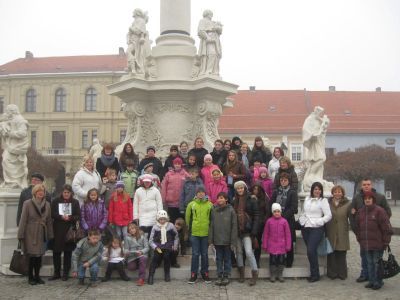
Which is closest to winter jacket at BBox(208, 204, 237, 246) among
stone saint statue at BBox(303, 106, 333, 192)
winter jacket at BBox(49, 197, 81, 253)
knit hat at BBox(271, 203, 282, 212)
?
knit hat at BBox(271, 203, 282, 212)

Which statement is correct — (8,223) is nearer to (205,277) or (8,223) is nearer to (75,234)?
(75,234)

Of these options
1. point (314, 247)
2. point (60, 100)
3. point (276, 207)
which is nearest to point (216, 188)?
point (276, 207)

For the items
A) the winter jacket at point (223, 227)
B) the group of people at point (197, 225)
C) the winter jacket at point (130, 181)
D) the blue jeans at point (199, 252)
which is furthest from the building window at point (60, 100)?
the winter jacket at point (223, 227)

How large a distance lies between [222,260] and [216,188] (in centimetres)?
130

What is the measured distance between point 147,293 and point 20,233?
2.18 meters

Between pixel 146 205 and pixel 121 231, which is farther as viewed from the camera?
pixel 121 231

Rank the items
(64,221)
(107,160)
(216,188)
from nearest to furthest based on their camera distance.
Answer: (64,221) < (216,188) < (107,160)

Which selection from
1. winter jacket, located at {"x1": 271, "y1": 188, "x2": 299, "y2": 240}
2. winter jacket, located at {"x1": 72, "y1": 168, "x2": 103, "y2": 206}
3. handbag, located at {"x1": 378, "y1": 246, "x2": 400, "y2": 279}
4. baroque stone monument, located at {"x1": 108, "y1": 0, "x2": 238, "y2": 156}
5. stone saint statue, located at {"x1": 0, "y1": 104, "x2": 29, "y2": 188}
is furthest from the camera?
baroque stone monument, located at {"x1": 108, "y1": 0, "x2": 238, "y2": 156}

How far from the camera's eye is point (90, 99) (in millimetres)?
58000

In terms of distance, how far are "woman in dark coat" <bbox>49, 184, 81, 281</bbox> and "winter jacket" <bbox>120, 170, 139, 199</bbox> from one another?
46.6 inches

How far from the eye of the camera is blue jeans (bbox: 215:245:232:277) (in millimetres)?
8188

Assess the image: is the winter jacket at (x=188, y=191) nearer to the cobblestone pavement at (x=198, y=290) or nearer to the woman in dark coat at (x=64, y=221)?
the cobblestone pavement at (x=198, y=290)

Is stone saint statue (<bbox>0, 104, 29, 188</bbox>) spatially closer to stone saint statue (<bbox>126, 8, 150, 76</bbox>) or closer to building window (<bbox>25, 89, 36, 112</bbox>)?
stone saint statue (<bbox>126, 8, 150, 76</bbox>)

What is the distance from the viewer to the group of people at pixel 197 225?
8141 millimetres
